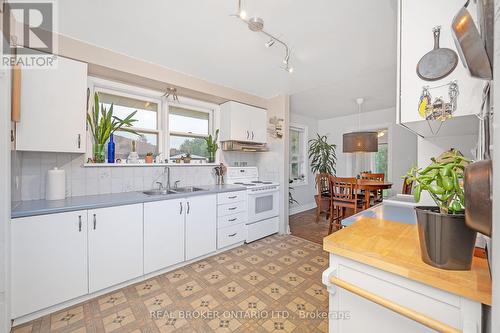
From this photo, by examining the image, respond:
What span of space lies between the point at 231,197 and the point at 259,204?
538mm

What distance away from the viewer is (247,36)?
191 centimetres

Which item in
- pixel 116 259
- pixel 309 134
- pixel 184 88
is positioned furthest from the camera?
pixel 309 134

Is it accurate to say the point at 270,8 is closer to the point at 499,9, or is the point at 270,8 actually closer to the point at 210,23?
the point at 210,23

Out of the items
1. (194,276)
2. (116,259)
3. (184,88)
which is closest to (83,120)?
(184,88)

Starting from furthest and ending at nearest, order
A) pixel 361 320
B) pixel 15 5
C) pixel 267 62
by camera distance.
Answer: pixel 267 62
pixel 15 5
pixel 361 320

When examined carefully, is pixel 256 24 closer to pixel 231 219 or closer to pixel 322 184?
pixel 231 219

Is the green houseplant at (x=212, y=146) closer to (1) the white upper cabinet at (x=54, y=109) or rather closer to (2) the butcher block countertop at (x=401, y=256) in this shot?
(1) the white upper cabinet at (x=54, y=109)

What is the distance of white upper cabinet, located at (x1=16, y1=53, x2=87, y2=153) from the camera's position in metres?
1.68

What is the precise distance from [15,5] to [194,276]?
281 centimetres

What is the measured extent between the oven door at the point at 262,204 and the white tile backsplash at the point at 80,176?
1046 mm

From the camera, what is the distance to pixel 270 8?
5.13 ft

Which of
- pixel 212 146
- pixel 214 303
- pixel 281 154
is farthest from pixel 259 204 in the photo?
pixel 214 303

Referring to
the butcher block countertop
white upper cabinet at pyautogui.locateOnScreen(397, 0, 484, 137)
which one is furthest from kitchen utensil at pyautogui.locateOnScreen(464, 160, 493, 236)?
white upper cabinet at pyautogui.locateOnScreen(397, 0, 484, 137)

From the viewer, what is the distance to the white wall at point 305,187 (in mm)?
5020
